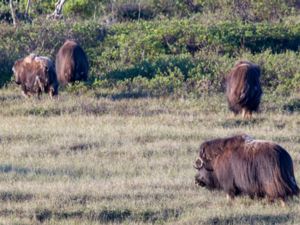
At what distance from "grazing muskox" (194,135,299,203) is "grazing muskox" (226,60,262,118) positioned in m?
5.53

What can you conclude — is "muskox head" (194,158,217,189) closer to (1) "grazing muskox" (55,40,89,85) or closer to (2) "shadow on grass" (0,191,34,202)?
(2) "shadow on grass" (0,191,34,202)

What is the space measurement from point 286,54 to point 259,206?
39.5 feet

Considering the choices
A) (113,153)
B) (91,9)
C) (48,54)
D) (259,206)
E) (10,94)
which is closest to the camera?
(259,206)

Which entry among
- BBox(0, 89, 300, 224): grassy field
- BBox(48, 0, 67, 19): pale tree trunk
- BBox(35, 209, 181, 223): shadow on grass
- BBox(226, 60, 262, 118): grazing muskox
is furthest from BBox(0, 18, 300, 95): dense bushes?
BBox(35, 209, 181, 223): shadow on grass

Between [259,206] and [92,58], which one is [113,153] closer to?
[259,206]

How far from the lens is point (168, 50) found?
2350 cm

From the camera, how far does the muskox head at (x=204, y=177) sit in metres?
12.0

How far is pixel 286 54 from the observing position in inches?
900

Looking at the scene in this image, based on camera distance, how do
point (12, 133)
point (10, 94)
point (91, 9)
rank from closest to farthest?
point (12, 133) → point (10, 94) → point (91, 9)

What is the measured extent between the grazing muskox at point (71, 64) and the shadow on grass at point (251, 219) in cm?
1045

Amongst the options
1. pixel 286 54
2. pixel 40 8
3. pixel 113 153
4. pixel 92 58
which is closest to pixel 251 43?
pixel 286 54

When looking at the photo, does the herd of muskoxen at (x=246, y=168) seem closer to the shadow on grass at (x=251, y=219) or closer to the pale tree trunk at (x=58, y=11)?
the shadow on grass at (x=251, y=219)

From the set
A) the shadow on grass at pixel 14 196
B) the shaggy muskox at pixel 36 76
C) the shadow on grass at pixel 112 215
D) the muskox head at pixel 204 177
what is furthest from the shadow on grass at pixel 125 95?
the shadow on grass at pixel 112 215

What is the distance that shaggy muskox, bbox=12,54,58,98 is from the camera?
19453 mm
